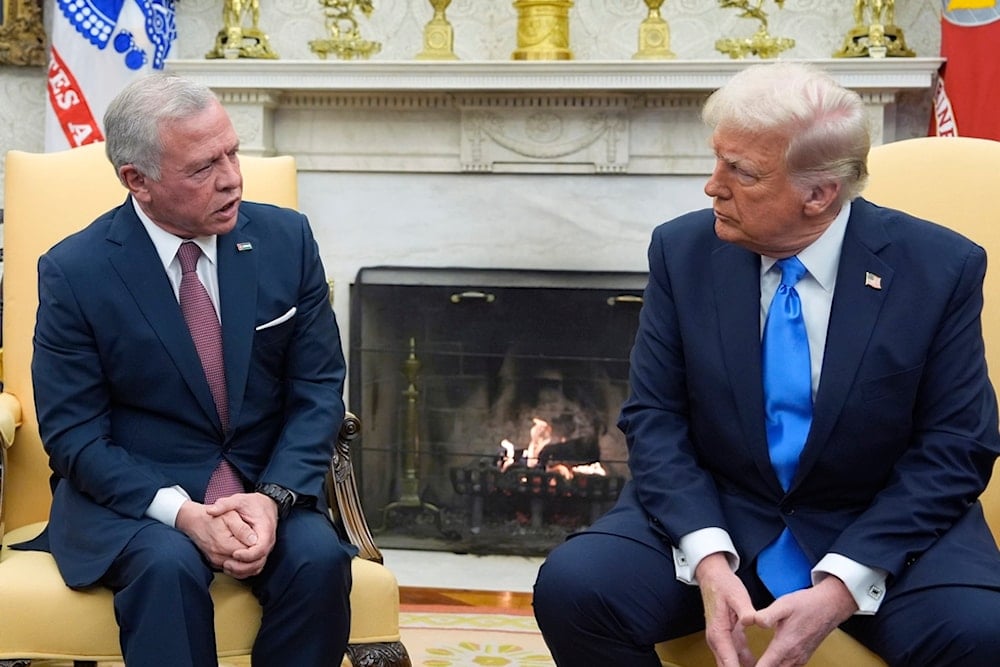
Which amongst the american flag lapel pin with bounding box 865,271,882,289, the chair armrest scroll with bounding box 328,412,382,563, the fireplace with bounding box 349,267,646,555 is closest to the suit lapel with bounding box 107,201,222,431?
the chair armrest scroll with bounding box 328,412,382,563

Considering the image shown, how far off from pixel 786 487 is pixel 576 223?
2.21 metres

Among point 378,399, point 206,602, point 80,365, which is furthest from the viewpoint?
point 378,399

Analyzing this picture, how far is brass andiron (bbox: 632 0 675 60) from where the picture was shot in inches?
157

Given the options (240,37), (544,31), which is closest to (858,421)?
(544,31)

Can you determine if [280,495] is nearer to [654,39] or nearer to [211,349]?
[211,349]

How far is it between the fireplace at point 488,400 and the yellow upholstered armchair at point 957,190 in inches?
64.4

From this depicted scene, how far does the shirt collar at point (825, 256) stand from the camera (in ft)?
6.82

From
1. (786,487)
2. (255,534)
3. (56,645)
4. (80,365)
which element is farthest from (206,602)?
(786,487)

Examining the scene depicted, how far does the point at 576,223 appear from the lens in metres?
4.20

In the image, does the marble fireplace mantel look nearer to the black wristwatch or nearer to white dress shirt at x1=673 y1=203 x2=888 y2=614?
white dress shirt at x1=673 y1=203 x2=888 y2=614

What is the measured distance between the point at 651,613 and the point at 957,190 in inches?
38.8

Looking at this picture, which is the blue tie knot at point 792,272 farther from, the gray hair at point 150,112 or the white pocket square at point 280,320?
the gray hair at point 150,112

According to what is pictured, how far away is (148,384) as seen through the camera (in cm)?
223

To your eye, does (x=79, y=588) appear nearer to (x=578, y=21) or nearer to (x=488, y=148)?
(x=488, y=148)
